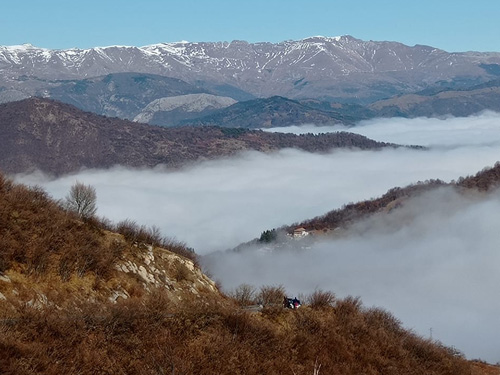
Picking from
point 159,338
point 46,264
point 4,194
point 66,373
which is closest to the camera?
point 66,373

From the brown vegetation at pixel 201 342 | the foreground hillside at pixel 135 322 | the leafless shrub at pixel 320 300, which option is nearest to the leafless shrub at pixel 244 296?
the foreground hillside at pixel 135 322

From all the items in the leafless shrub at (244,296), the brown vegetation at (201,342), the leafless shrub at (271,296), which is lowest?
the leafless shrub at (244,296)

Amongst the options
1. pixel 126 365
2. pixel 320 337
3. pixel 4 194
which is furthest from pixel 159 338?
pixel 4 194

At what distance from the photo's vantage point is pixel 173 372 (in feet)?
46.9

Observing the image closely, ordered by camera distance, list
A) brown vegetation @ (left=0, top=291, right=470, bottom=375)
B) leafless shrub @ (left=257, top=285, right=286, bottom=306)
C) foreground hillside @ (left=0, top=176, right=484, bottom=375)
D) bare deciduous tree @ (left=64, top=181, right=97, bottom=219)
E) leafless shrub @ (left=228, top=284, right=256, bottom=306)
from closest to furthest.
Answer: brown vegetation @ (left=0, top=291, right=470, bottom=375) < foreground hillside @ (left=0, top=176, right=484, bottom=375) < leafless shrub @ (left=257, top=285, right=286, bottom=306) < leafless shrub @ (left=228, top=284, right=256, bottom=306) < bare deciduous tree @ (left=64, top=181, right=97, bottom=219)

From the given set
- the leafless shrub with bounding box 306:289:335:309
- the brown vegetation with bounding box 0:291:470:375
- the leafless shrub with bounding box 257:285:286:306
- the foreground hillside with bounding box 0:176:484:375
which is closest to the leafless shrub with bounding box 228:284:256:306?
the leafless shrub with bounding box 257:285:286:306

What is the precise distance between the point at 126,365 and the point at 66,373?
1.81 metres

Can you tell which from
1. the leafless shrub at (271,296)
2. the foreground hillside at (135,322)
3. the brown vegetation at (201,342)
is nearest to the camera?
the brown vegetation at (201,342)

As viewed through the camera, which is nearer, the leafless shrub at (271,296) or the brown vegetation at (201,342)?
the brown vegetation at (201,342)

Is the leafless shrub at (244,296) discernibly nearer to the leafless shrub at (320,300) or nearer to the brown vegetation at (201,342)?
the leafless shrub at (320,300)

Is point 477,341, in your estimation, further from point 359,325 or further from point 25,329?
point 25,329

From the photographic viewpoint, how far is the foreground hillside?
14664 millimetres

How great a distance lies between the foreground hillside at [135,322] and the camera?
1466cm

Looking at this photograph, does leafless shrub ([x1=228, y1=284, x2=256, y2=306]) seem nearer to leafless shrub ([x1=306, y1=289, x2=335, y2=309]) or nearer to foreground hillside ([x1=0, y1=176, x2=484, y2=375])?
foreground hillside ([x1=0, y1=176, x2=484, y2=375])
